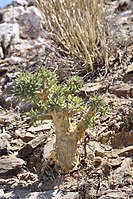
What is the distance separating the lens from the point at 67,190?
234 centimetres

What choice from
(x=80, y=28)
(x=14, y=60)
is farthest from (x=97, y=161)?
(x=14, y=60)

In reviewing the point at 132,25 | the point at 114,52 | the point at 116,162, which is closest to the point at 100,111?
the point at 116,162

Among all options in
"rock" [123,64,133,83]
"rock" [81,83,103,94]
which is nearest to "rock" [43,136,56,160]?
"rock" [81,83,103,94]

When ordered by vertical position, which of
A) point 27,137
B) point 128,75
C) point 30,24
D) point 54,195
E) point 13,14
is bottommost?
point 54,195

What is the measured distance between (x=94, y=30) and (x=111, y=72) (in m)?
0.46

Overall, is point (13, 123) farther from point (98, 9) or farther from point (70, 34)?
point (98, 9)

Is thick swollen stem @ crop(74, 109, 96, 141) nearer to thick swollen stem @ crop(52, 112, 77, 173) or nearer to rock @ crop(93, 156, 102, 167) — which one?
thick swollen stem @ crop(52, 112, 77, 173)

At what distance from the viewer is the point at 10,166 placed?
8.73ft

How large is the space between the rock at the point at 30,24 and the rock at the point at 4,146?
2.32 m

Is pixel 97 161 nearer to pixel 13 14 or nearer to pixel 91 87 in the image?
pixel 91 87

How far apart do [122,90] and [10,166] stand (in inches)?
44.4

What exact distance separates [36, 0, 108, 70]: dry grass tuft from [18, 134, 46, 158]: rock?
1.08 metres

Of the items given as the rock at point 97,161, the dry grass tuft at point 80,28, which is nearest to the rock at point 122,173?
the rock at point 97,161

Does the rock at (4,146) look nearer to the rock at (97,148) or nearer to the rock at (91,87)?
the rock at (97,148)
